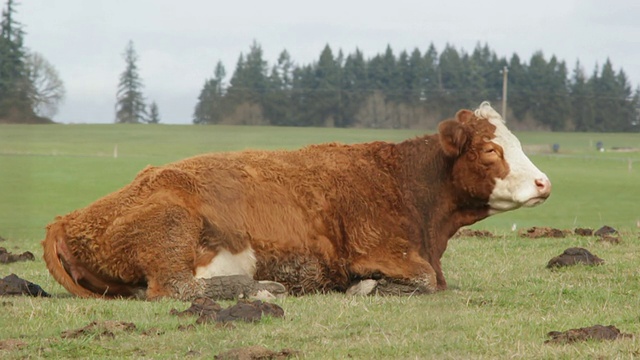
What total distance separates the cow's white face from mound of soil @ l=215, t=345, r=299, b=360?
4.13 metres

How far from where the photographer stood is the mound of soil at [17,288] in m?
7.53

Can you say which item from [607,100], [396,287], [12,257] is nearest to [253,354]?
[607,100]

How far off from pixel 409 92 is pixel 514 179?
5.02 meters

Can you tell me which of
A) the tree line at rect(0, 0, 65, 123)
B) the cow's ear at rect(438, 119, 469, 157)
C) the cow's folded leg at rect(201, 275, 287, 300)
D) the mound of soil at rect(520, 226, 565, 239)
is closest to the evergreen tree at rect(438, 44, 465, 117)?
the tree line at rect(0, 0, 65, 123)

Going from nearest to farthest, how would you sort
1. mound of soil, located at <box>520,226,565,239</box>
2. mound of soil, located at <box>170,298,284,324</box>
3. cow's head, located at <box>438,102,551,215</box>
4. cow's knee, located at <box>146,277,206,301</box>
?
mound of soil, located at <box>170,298,284,324</box>
cow's knee, located at <box>146,277,206,301</box>
cow's head, located at <box>438,102,551,215</box>
mound of soil, located at <box>520,226,565,239</box>

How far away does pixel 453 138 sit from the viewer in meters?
8.57

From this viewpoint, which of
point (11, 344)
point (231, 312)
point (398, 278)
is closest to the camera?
point (11, 344)

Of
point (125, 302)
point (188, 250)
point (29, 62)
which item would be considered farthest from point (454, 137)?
point (29, 62)

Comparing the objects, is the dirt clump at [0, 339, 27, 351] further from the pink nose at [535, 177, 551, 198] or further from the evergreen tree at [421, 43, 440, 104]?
the pink nose at [535, 177, 551, 198]

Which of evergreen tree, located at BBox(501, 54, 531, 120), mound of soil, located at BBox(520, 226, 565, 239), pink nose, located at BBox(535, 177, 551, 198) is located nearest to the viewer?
evergreen tree, located at BBox(501, 54, 531, 120)

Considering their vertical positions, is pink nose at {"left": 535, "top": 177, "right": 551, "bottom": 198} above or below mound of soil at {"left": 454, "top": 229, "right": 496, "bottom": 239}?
above

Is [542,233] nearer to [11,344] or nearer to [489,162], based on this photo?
[489,162]

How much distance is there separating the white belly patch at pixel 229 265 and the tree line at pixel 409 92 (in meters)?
3.95

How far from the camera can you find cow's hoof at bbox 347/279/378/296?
799 centimetres
